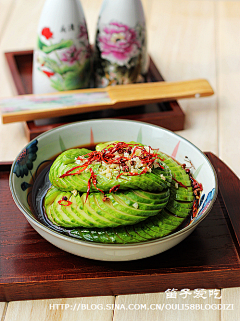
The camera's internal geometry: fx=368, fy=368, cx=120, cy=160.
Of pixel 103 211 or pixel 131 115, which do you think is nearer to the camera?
pixel 103 211

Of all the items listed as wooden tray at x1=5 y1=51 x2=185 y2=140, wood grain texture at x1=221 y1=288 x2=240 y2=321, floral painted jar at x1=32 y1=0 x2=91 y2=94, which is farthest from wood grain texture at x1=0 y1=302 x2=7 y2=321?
floral painted jar at x1=32 y1=0 x2=91 y2=94

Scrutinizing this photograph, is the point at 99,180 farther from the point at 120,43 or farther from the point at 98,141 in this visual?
the point at 120,43

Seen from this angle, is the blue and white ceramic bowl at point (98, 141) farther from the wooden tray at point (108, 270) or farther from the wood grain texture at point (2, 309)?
the wood grain texture at point (2, 309)

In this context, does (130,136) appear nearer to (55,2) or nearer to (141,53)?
(141,53)

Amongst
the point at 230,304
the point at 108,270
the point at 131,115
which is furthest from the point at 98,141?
the point at 230,304

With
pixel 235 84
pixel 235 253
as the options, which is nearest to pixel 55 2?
pixel 235 84
